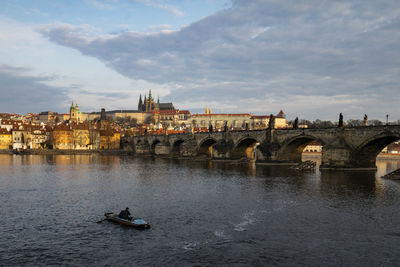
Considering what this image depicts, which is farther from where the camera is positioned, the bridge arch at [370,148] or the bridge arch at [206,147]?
the bridge arch at [206,147]

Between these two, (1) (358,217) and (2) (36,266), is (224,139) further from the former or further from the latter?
(2) (36,266)

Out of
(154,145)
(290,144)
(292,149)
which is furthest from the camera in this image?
(154,145)

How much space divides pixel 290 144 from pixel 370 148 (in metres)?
16.7

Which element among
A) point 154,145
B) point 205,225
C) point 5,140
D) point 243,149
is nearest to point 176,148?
point 154,145

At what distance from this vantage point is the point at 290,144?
6719 centimetres

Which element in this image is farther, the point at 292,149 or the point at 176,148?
the point at 176,148

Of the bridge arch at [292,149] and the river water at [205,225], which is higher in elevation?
the bridge arch at [292,149]

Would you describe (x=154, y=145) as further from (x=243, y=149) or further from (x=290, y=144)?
(x=290, y=144)

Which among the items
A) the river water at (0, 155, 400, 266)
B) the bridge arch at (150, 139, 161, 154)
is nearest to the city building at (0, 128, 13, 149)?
the bridge arch at (150, 139, 161, 154)

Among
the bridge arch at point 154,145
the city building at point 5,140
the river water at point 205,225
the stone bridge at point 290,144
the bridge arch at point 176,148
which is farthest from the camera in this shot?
the city building at point 5,140

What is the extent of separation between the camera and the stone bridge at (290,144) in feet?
169

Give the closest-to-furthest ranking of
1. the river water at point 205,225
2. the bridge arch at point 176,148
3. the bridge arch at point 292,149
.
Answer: the river water at point 205,225
the bridge arch at point 292,149
the bridge arch at point 176,148

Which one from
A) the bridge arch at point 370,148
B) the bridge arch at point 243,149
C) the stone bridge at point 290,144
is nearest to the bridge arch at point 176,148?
the stone bridge at point 290,144

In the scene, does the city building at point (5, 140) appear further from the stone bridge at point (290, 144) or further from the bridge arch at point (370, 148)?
the bridge arch at point (370, 148)
